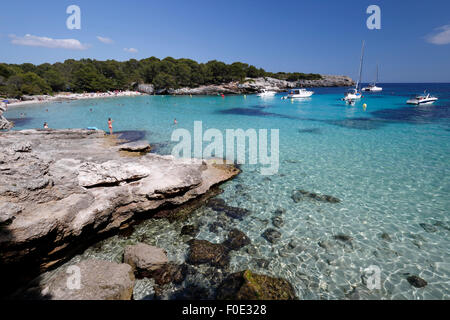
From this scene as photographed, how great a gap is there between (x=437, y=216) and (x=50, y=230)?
42.4 feet

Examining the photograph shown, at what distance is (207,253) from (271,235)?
237 cm

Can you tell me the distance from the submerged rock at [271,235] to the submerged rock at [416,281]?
11.6ft

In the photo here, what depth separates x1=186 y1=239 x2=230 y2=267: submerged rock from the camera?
238 inches

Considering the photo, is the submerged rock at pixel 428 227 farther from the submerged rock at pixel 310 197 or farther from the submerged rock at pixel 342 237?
the submerged rock at pixel 342 237

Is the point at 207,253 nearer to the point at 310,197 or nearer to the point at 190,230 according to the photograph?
the point at 190,230

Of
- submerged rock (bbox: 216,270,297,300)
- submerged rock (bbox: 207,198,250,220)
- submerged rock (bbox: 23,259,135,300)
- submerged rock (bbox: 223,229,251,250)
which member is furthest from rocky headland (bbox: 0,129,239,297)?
submerged rock (bbox: 216,270,297,300)

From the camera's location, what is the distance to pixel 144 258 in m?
5.64

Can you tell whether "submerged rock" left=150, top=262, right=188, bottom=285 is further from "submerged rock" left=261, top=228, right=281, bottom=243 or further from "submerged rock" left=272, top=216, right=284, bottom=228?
"submerged rock" left=272, top=216, right=284, bottom=228

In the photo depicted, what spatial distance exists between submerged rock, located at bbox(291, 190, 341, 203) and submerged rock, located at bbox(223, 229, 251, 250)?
3363mm

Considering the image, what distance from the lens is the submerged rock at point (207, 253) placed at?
238 inches

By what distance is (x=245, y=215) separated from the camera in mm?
8227

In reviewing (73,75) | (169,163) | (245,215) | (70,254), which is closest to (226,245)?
(245,215)

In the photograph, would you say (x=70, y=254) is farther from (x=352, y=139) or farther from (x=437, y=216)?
(x=352, y=139)

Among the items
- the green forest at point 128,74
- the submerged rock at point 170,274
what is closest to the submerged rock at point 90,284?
the submerged rock at point 170,274
